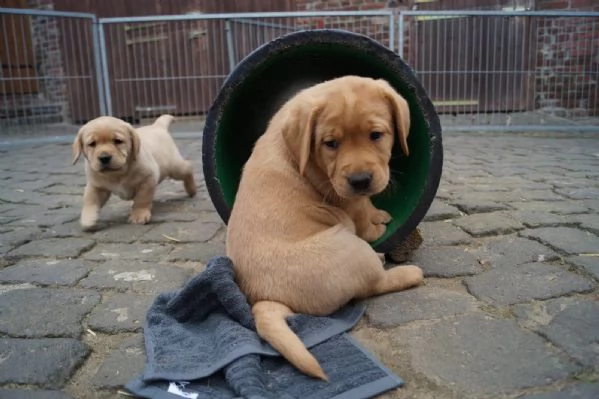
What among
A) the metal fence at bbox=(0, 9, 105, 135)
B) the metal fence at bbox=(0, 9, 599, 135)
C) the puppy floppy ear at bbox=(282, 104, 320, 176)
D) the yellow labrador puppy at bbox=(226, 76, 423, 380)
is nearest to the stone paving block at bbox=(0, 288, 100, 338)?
the yellow labrador puppy at bbox=(226, 76, 423, 380)

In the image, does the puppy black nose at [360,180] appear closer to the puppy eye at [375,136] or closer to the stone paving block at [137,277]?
the puppy eye at [375,136]

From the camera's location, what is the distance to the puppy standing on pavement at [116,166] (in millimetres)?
3900

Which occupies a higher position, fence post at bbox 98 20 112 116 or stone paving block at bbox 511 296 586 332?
fence post at bbox 98 20 112 116

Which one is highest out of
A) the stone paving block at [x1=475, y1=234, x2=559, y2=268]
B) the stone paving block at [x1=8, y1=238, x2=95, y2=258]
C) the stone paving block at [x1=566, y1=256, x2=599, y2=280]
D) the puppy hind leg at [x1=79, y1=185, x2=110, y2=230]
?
the puppy hind leg at [x1=79, y1=185, x2=110, y2=230]

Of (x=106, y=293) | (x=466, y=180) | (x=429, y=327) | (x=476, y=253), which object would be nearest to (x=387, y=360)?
(x=429, y=327)

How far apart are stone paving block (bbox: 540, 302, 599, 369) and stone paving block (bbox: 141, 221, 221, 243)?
214cm

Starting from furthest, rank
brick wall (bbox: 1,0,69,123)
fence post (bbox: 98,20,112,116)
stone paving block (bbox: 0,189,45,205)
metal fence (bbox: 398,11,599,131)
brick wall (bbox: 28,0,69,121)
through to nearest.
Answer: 1. brick wall (bbox: 28,0,69,121)
2. brick wall (bbox: 1,0,69,123)
3. metal fence (bbox: 398,11,599,131)
4. fence post (bbox: 98,20,112,116)
5. stone paving block (bbox: 0,189,45,205)

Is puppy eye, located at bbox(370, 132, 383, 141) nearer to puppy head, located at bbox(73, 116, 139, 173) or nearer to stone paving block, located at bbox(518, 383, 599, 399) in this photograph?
stone paving block, located at bbox(518, 383, 599, 399)

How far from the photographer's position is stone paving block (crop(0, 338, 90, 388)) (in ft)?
5.97

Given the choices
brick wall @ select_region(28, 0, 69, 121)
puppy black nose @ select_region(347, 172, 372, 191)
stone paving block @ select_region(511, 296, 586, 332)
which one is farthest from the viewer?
brick wall @ select_region(28, 0, 69, 121)

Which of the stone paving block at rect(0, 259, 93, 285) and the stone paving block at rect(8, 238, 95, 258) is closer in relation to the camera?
the stone paving block at rect(0, 259, 93, 285)

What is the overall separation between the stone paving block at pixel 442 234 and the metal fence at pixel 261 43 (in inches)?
221

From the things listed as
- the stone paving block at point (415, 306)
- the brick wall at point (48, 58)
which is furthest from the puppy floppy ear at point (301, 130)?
the brick wall at point (48, 58)

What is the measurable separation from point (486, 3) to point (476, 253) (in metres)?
8.31
